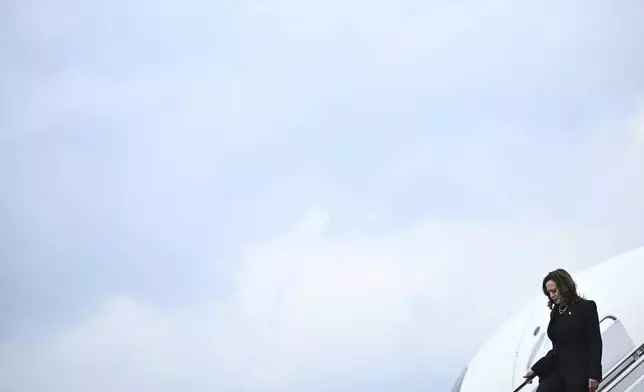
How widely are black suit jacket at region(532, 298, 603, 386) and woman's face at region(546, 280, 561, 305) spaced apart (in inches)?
6.3

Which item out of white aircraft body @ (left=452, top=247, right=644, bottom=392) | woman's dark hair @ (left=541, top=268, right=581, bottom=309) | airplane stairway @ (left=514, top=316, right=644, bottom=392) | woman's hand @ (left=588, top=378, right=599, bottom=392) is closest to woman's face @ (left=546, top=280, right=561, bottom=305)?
woman's dark hair @ (left=541, top=268, right=581, bottom=309)

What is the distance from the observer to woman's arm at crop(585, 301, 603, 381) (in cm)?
754

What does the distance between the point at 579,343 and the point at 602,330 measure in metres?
4.80

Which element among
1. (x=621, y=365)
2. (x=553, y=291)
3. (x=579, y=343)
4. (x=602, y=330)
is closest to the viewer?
(x=579, y=343)

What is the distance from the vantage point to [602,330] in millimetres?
12078

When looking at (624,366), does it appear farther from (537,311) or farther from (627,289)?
(537,311)

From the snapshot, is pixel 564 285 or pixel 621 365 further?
pixel 621 365

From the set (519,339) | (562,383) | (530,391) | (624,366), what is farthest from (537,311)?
(562,383)

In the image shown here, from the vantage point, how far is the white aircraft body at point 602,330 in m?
11.9

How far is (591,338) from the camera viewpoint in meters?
7.64

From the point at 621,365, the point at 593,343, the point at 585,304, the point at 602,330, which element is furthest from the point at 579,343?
the point at 602,330

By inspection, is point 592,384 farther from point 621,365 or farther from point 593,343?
point 621,365

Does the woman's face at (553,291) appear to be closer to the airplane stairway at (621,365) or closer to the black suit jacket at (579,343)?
the black suit jacket at (579,343)

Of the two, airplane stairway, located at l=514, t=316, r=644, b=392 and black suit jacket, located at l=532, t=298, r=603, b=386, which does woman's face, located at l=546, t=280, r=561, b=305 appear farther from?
airplane stairway, located at l=514, t=316, r=644, b=392
